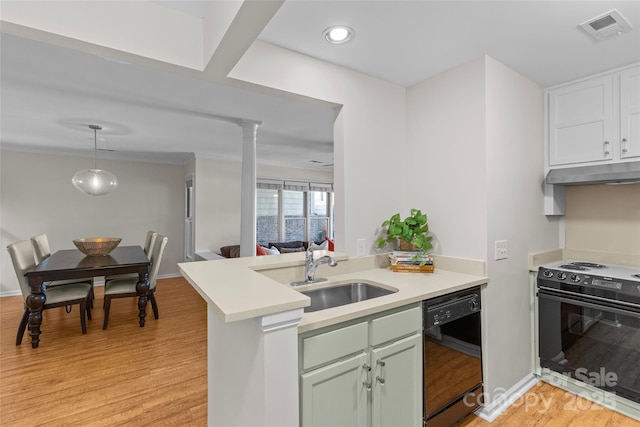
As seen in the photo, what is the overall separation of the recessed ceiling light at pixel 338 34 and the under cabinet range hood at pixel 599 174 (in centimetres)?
193

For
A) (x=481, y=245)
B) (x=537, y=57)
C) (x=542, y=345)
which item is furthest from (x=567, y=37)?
(x=542, y=345)

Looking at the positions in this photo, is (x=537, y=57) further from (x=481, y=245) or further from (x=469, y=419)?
(x=469, y=419)

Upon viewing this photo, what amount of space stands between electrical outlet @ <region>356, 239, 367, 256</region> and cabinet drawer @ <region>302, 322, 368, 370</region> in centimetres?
89

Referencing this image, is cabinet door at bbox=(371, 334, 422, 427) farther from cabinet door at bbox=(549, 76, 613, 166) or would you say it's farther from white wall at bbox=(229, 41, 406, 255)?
cabinet door at bbox=(549, 76, 613, 166)

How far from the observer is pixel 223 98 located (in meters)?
2.84

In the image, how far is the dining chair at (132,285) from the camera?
355 cm

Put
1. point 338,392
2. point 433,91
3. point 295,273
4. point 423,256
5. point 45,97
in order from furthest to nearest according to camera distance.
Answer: point 45,97
point 433,91
point 423,256
point 295,273
point 338,392

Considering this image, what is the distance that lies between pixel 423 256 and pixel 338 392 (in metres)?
1.21

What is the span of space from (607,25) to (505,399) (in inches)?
92.8

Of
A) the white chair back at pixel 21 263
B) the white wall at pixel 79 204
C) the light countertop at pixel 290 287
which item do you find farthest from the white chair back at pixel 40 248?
the light countertop at pixel 290 287

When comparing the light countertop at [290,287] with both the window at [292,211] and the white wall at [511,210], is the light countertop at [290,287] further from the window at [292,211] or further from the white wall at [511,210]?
the window at [292,211]

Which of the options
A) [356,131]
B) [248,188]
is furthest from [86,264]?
[356,131]

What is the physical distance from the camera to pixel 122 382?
2.37 metres

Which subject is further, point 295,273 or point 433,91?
point 433,91
